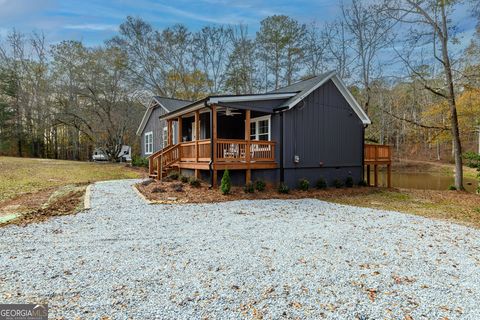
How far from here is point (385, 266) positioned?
400 centimetres

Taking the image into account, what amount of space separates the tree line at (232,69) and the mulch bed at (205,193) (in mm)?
7270

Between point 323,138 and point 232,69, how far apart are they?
1956cm

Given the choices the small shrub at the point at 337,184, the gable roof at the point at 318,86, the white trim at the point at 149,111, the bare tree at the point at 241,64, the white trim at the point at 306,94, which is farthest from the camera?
the bare tree at the point at 241,64

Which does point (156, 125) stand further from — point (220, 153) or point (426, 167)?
point (426, 167)

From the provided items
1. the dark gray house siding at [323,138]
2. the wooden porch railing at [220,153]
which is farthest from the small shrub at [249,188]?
the dark gray house siding at [323,138]

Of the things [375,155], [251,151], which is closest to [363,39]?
[375,155]

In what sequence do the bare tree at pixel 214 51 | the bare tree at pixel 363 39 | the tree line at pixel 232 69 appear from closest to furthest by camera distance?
1. the tree line at pixel 232 69
2. the bare tree at pixel 363 39
3. the bare tree at pixel 214 51

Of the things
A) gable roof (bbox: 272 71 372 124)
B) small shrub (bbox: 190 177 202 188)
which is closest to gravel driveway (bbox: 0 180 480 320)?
small shrub (bbox: 190 177 202 188)

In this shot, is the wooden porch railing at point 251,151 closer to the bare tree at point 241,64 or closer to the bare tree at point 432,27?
the bare tree at point 432,27

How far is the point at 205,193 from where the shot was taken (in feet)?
32.2

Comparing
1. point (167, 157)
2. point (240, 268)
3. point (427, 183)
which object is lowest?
point (427, 183)

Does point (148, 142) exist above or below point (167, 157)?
above

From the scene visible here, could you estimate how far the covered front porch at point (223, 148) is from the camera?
10406 millimetres

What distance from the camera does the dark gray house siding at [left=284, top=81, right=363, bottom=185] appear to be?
11961 mm
